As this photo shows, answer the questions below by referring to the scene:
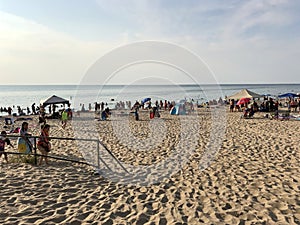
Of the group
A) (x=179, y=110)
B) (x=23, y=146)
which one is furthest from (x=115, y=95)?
(x=23, y=146)

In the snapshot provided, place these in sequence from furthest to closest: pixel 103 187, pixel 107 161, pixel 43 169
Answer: pixel 107 161
pixel 43 169
pixel 103 187

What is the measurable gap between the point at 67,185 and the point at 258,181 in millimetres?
4159

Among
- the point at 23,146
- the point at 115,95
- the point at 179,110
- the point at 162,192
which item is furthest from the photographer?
the point at 115,95

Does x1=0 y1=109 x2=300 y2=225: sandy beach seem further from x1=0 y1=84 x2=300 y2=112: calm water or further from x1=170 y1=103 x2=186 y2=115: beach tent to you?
x1=0 y1=84 x2=300 y2=112: calm water

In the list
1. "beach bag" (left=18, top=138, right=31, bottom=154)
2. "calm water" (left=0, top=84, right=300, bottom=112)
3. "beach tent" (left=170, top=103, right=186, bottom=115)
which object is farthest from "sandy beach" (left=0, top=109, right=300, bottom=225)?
"calm water" (left=0, top=84, right=300, bottom=112)

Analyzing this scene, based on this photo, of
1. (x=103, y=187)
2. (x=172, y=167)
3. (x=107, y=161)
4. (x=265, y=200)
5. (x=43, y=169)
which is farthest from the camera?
(x=107, y=161)

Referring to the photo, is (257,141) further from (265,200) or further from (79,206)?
(79,206)

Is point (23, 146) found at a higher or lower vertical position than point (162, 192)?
higher

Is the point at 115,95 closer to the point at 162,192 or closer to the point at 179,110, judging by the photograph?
the point at 179,110

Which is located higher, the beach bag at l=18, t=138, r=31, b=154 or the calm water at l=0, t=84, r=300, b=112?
the calm water at l=0, t=84, r=300, b=112

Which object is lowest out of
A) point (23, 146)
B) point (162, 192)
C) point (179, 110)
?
→ point (162, 192)

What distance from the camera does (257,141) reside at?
399 inches

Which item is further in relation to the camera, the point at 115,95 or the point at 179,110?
the point at 115,95

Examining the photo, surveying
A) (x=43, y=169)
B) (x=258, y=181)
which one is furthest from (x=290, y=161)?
(x=43, y=169)
